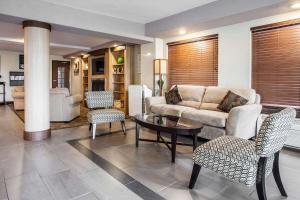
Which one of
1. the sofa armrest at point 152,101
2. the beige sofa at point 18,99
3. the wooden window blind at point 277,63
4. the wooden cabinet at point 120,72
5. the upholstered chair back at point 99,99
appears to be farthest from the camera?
the beige sofa at point 18,99

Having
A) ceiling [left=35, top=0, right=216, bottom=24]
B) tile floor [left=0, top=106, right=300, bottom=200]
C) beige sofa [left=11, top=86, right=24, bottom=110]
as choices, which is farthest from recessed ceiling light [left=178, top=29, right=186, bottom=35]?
beige sofa [left=11, top=86, right=24, bottom=110]

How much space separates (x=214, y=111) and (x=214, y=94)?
459 mm

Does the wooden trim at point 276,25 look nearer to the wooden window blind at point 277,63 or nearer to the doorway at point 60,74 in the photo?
the wooden window blind at point 277,63

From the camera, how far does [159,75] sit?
206 inches

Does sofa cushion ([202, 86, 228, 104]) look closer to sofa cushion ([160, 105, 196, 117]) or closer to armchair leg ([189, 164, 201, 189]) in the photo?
sofa cushion ([160, 105, 196, 117])

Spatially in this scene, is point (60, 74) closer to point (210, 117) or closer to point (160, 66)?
point (160, 66)

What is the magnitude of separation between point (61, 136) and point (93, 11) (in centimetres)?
247

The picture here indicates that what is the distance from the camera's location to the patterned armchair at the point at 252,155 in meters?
1.61

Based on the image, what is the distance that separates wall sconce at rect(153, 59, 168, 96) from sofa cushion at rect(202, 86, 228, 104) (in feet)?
4.14

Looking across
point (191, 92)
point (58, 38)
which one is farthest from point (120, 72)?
point (191, 92)

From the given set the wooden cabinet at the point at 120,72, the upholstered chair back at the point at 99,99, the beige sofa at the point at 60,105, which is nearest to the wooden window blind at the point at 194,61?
the wooden cabinet at the point at 120,72

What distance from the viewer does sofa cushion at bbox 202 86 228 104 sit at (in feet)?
13.1

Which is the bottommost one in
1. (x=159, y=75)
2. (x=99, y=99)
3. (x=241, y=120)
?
(x=241, y=120)

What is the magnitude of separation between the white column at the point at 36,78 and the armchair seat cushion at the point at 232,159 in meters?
2.91
